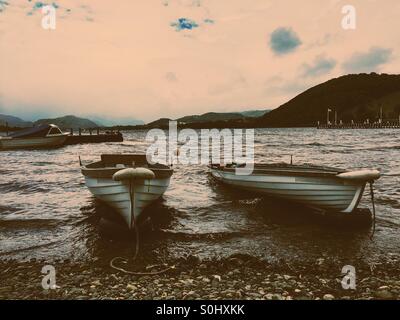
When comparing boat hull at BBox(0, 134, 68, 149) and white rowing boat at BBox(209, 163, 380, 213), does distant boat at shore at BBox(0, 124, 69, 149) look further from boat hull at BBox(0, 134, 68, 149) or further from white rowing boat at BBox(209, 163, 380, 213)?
white rowing boat at BBox(209, 163, 380, 213)

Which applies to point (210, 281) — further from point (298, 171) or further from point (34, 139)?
point (34, 139)

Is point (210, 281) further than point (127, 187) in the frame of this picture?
No

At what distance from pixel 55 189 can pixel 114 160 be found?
278 inches

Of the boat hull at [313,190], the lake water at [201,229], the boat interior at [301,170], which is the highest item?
the boat interior at [301,170]

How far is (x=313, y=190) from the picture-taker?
1220cm

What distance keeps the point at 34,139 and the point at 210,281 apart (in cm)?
5636

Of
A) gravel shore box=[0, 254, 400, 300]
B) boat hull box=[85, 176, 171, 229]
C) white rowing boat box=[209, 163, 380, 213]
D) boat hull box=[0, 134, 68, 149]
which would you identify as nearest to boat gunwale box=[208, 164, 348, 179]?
white rowing boat box=[209, 163, 380, 213]

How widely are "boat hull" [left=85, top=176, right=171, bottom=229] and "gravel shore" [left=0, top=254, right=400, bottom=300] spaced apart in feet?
7.50

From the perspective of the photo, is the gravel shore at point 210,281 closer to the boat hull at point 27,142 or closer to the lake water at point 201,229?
the lake water at point 201,229

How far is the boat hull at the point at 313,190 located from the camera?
11367 mm

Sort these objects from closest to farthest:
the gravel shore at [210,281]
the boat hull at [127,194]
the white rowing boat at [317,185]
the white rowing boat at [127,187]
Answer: the gravel shore at [210,281] → the white rowing boat at [127,187] → the boat hull at [127,194] → the white rowing boat at [317,185]

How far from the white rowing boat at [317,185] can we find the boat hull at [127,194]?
5087mm

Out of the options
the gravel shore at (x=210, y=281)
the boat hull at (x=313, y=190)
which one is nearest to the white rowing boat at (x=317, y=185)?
the boat hull at (x=313, y=190)

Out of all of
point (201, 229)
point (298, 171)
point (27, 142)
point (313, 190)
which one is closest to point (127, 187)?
point (201, 229)
